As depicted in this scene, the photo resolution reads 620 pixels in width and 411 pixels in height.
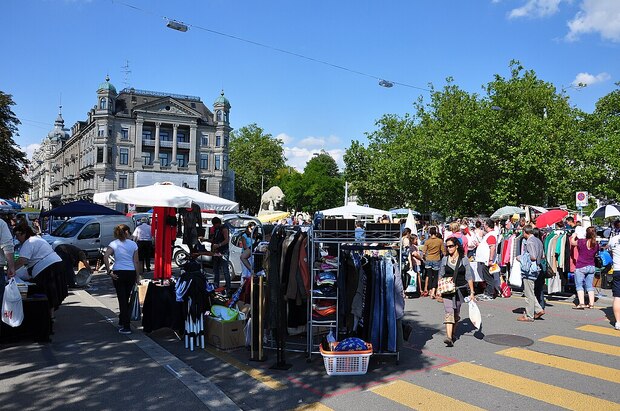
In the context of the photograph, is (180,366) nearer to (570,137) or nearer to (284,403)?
(284,403)

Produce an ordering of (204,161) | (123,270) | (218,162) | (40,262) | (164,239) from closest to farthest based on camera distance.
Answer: (40,262)
(123,270)
(164,239)
(218,162)
(204,161)

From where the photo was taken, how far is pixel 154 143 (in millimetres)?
72438

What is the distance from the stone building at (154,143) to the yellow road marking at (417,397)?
68.2 meters

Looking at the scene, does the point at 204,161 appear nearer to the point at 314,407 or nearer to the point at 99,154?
the point at 99,154

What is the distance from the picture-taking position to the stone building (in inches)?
2766

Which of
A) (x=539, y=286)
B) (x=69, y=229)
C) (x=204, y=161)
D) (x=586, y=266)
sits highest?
(x=204, y=161)

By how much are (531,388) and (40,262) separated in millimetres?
7376

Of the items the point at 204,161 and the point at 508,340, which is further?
the point at 204,161

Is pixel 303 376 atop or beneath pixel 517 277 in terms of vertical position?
beneath

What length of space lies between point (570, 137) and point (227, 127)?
52917 mm

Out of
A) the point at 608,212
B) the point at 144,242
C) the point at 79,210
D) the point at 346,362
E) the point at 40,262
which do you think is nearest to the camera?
the point at 346,362

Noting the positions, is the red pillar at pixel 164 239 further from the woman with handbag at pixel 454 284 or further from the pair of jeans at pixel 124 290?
the woman with handbag at pixel 454 284

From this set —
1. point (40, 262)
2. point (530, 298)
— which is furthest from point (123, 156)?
point (530, 298)

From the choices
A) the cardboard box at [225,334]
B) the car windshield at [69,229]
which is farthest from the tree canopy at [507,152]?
the cardboard box at [225,334]
